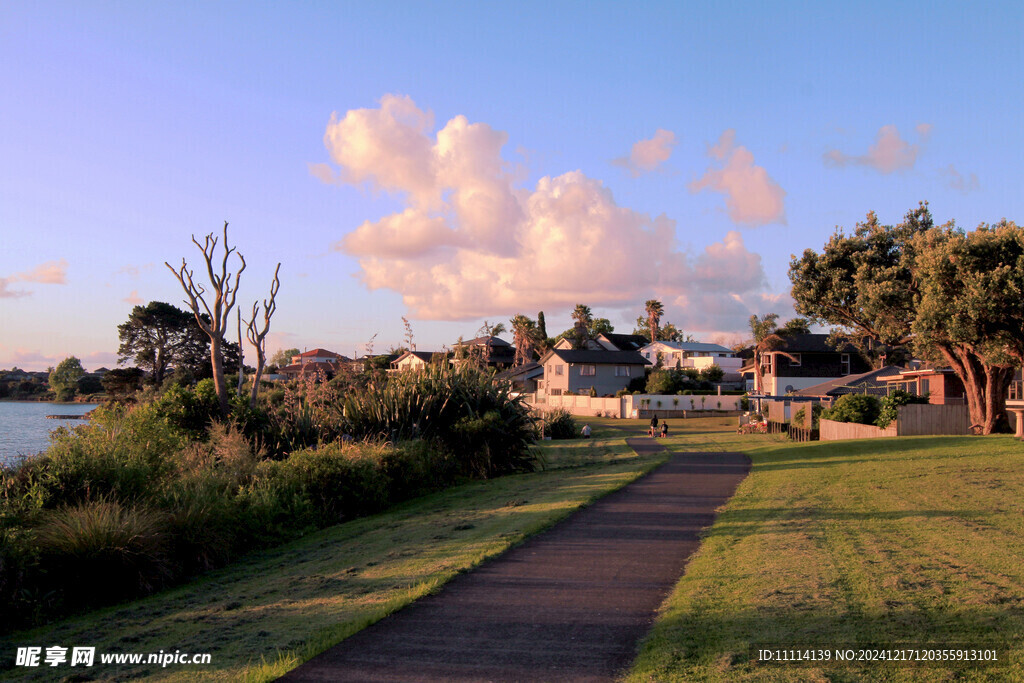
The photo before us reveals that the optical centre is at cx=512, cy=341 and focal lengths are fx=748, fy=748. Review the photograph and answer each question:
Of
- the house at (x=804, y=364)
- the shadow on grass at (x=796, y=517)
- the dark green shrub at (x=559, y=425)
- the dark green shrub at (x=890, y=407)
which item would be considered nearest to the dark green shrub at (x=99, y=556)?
the shadow on grass at (x=796, y=517)

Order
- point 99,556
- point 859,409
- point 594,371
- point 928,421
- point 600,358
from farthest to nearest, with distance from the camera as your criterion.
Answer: point 594,371
point 600,358
point 859,409
point 928,421
point 99,556

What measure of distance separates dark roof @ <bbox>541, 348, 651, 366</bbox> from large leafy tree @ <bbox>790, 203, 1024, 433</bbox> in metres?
39.8

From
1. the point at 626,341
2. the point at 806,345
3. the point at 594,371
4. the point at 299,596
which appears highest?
the point at 626,341

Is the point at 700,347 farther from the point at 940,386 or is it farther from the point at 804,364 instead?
the point at 940,386

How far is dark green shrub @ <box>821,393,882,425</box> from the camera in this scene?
29.9 meters

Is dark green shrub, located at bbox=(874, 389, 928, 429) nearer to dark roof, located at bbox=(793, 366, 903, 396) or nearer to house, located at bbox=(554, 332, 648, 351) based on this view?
dark roof, located at bbox=(793, 366, 903, 396)

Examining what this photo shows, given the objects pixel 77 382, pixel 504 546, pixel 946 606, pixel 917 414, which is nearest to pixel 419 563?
pixel 504 546

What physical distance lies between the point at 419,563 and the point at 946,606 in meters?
5.49

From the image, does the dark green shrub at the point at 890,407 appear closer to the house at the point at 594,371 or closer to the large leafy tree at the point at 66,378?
the house at the point at 594,371

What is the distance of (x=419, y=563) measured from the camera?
29.5 feet

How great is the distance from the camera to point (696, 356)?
87750 mm

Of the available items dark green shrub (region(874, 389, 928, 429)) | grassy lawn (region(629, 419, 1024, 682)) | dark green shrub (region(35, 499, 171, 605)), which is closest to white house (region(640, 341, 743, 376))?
dark green shrub (region(874, 389, 928, 429))

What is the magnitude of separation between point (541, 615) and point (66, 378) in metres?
62.4

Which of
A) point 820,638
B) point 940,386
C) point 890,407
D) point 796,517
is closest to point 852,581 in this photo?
point 820,638
